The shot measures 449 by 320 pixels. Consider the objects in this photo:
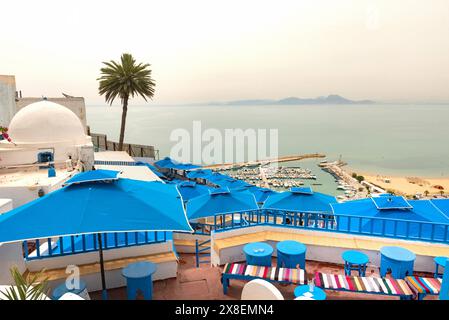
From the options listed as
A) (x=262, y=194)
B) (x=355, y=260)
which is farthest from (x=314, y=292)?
(x=262, y=194)

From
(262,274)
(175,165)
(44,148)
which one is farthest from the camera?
(175,165)

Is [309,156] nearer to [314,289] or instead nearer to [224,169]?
[224,169]

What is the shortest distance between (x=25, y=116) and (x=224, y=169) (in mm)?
51262

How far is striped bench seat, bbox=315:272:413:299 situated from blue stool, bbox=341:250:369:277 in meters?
0.45

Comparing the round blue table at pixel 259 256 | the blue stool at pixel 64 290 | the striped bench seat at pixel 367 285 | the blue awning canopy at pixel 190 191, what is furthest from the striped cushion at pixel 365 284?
the blue awning canopy at pixel 190 191

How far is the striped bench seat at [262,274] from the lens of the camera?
543cm

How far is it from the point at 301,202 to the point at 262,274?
3.74 m

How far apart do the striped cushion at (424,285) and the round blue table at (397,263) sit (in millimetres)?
295

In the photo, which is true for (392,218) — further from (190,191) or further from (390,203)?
(190,191)

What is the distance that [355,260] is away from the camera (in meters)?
5.95

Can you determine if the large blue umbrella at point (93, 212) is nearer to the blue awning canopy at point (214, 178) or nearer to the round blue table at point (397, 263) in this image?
the round blue table at point (397, 263)

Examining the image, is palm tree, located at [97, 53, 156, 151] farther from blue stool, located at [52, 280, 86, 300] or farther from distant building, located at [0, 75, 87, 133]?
blue stool, located at [52, 280, 86, 300]

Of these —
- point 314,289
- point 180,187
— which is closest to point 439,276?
point 314,289

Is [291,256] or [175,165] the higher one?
[291,256]
